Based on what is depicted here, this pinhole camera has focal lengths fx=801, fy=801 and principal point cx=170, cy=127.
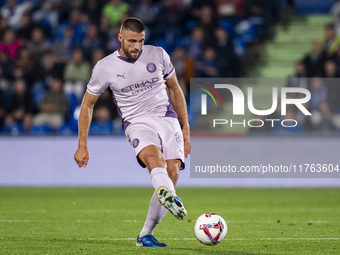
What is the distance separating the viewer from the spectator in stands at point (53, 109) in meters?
16.2

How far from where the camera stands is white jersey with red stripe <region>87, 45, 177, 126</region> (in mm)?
7617

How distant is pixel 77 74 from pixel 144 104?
9655 mm

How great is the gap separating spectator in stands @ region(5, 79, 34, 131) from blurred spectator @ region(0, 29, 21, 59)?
1714mm

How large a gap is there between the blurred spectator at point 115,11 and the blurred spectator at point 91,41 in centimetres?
61

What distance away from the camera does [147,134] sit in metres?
7.50

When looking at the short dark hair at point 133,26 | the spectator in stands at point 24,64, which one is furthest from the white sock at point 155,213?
the spectator in stands at point 24,64

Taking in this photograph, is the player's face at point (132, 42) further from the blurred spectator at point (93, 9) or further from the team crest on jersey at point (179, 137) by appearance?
the blurred spectator at point (93, 9)

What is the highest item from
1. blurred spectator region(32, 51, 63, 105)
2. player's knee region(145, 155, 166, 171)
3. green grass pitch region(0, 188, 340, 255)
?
player's knee region(145, 155, 166, 171)

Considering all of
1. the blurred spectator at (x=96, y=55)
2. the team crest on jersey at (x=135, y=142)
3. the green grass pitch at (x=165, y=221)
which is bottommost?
the green grass pitch at (x=165, y=221)

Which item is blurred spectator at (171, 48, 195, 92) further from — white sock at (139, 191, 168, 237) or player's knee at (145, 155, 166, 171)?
player's knee at (145, 155, 166, 171)

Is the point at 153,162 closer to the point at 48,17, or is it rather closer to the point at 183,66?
the point at 183,66

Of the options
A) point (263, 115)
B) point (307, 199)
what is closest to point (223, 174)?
point (263, 115)

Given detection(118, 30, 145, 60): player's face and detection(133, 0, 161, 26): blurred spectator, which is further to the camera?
detection(133, 0, 161, 26): blurred spectator

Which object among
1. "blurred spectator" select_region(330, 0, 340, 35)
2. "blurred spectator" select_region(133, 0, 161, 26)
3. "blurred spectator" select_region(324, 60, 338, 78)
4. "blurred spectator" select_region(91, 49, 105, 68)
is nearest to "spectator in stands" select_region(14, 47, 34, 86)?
"blurred spectator" select_region(91, 49, 105, 68)
